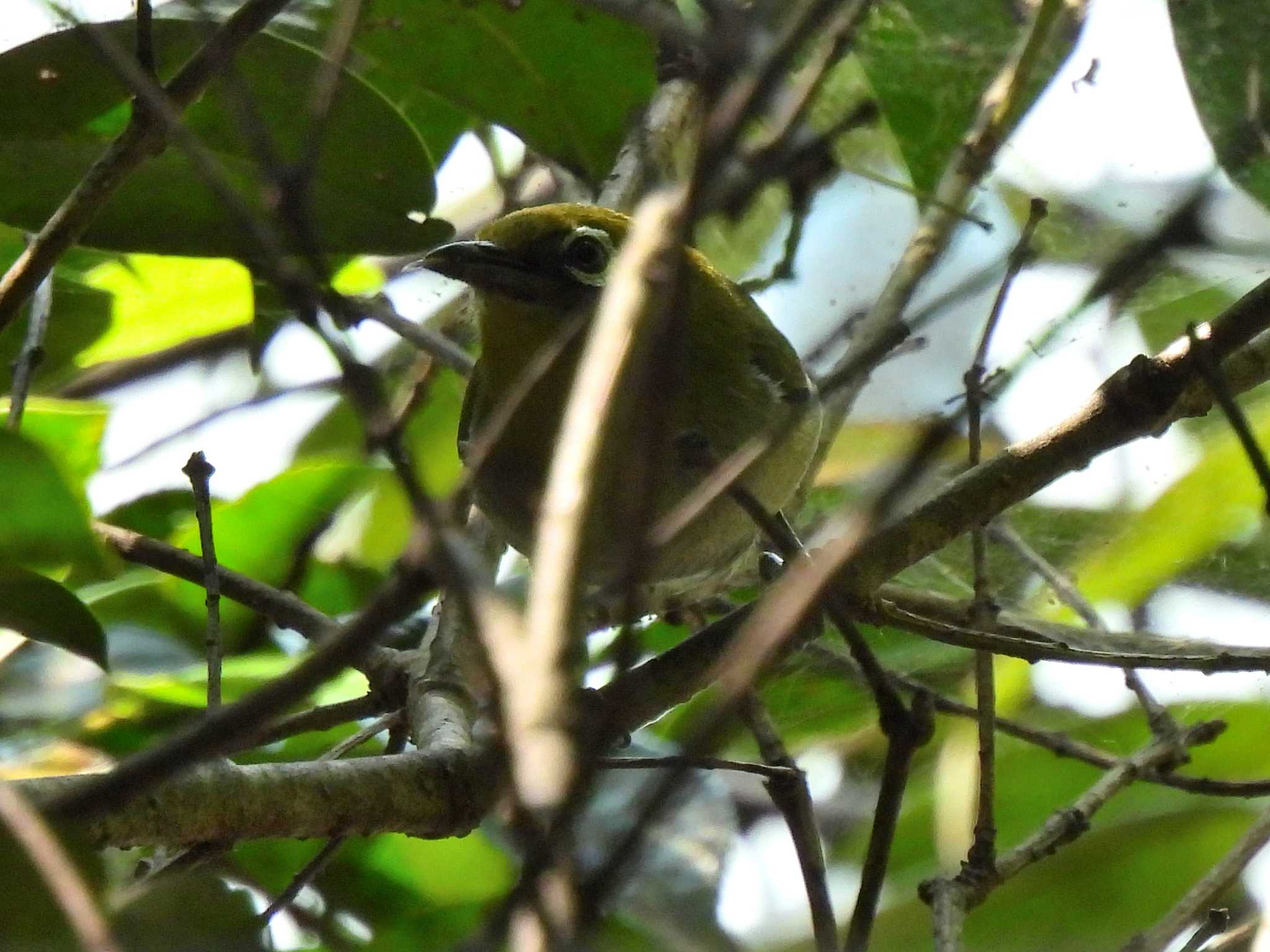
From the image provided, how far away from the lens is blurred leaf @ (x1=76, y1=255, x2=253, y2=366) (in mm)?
3686

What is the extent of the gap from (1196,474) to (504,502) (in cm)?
169

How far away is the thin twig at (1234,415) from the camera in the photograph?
1839 mm

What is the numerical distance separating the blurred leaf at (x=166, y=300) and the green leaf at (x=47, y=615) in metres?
1.09

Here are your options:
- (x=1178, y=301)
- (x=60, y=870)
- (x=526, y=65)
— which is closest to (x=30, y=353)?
(x=526, y=65)

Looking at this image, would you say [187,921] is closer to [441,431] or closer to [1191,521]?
[1191,521]

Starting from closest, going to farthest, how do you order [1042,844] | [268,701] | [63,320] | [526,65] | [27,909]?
[268,701] → [27,909] → [1042,844] → [63,320] → [526,65]

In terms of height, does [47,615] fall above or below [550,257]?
below

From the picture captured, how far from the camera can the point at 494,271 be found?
11.0ft

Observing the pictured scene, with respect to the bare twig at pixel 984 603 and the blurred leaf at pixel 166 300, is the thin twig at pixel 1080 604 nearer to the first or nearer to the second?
the bare twig at pixel 984 603

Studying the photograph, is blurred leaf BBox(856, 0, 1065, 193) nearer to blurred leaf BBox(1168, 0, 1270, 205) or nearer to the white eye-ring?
blurred leaf BBox(1168, 0, 1270, 205)

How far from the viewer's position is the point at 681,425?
3.24m

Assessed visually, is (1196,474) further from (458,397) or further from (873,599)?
(458,397)

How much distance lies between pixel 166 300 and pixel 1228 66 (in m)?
2.54

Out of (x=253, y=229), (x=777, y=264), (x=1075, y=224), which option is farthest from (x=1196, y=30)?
(x=253, y=229)
